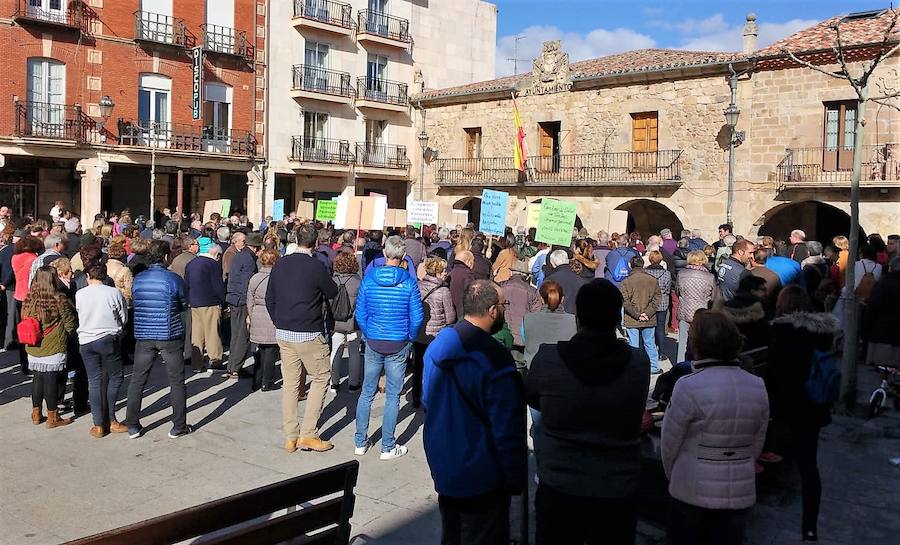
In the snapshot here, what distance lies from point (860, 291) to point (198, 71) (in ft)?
67.5

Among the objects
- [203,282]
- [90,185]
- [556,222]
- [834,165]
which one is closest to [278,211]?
[556,222]

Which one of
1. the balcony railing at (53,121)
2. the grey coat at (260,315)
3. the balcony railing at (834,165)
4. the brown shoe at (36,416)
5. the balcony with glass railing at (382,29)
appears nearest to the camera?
the brown shoe at (36,416)

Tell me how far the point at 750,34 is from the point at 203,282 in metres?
16.7

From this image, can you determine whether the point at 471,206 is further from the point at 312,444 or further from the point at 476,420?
the point at 476,420

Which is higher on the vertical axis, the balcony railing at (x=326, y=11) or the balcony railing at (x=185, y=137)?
the balcony railing at (x=326, y=11)

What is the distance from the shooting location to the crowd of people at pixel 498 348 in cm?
337

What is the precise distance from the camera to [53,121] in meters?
22.4

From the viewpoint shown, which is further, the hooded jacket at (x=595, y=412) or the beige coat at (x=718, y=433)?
the beige coat at (x=718, y=433)

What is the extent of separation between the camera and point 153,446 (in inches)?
263

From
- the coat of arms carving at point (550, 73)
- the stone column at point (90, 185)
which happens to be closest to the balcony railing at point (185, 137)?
the stone column at point (90, 185)

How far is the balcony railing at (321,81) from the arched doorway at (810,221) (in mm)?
15569

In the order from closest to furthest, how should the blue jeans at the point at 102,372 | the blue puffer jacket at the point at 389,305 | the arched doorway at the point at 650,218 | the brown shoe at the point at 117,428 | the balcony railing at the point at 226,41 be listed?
the blue puffer jacket at the point at 389,305
the blue jeans at the point at 102,372
the brown shoe at the point at 117,428
the arched doorway at the point at 650,218
the balcony railing at the point at 226,41

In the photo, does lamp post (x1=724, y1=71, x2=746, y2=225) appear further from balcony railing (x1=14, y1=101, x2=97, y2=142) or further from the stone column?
balcony railing (x1=14, y1=101, x2=97, y2=142)

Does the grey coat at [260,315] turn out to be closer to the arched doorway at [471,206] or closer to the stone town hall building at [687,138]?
the stone town hall building at [687,138]
